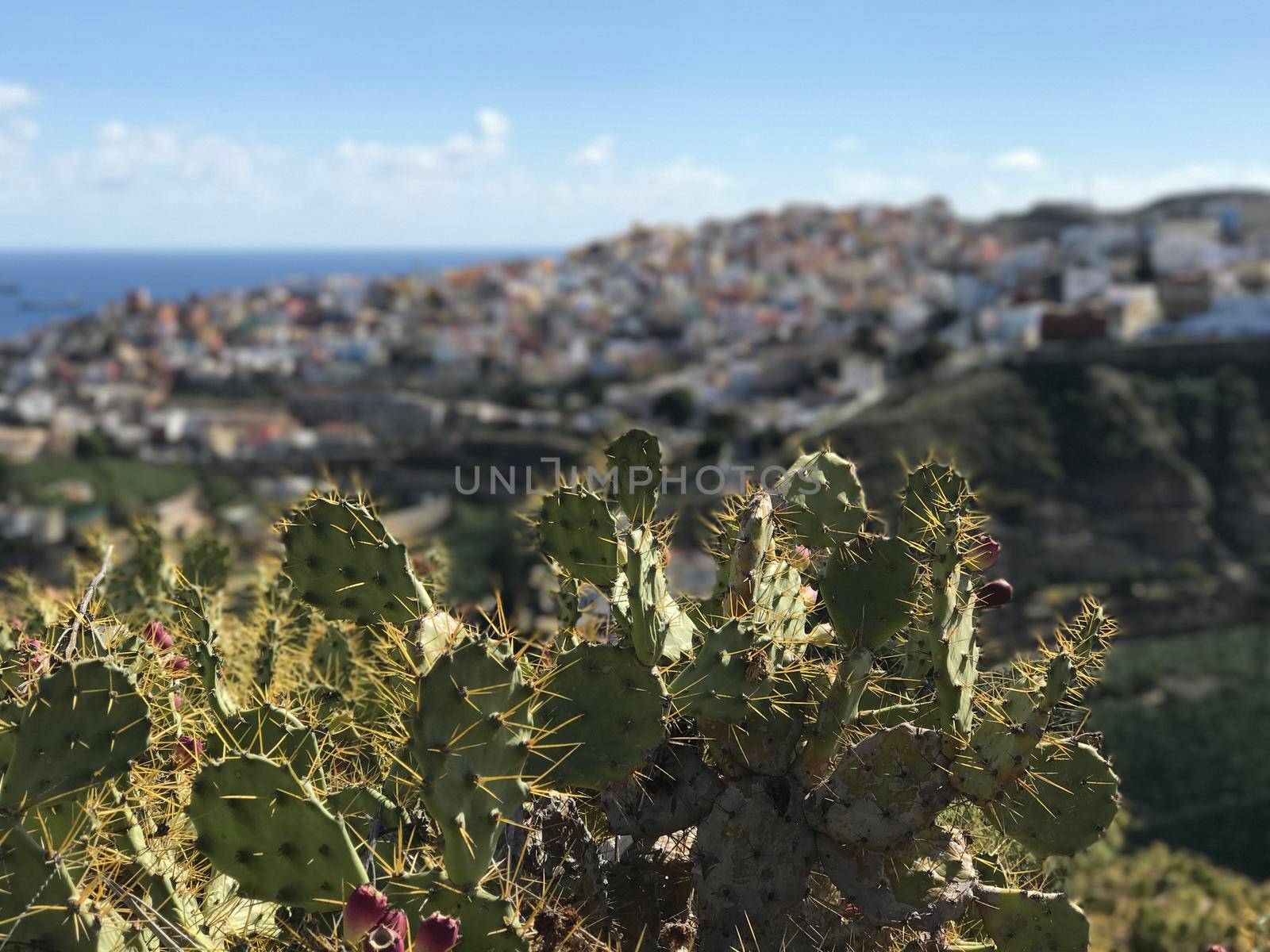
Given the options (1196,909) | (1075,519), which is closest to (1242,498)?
(1075,519)

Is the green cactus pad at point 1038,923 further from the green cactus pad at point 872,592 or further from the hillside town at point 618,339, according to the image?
the hillside town at point 618,339

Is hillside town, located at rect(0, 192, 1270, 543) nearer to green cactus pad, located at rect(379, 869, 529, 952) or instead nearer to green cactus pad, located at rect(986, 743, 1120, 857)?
green cactus pad, located at rect(986, 743, 1120, 857)

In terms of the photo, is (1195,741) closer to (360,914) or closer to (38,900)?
(360,914)

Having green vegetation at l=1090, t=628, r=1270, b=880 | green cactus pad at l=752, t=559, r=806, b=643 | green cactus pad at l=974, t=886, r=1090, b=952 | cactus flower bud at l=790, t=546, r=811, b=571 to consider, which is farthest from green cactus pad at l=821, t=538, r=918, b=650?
green vegetation at l=1090, t=628, r=1270, b=880

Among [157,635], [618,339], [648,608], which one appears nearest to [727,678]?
[648,608]

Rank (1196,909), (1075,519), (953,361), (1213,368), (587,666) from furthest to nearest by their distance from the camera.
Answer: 1. (953,361)
2. (1213,368)
3. (1075,519)
4. (1196,909)
5. (587,666)

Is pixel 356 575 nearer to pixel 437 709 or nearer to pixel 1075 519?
pixel 437 709
